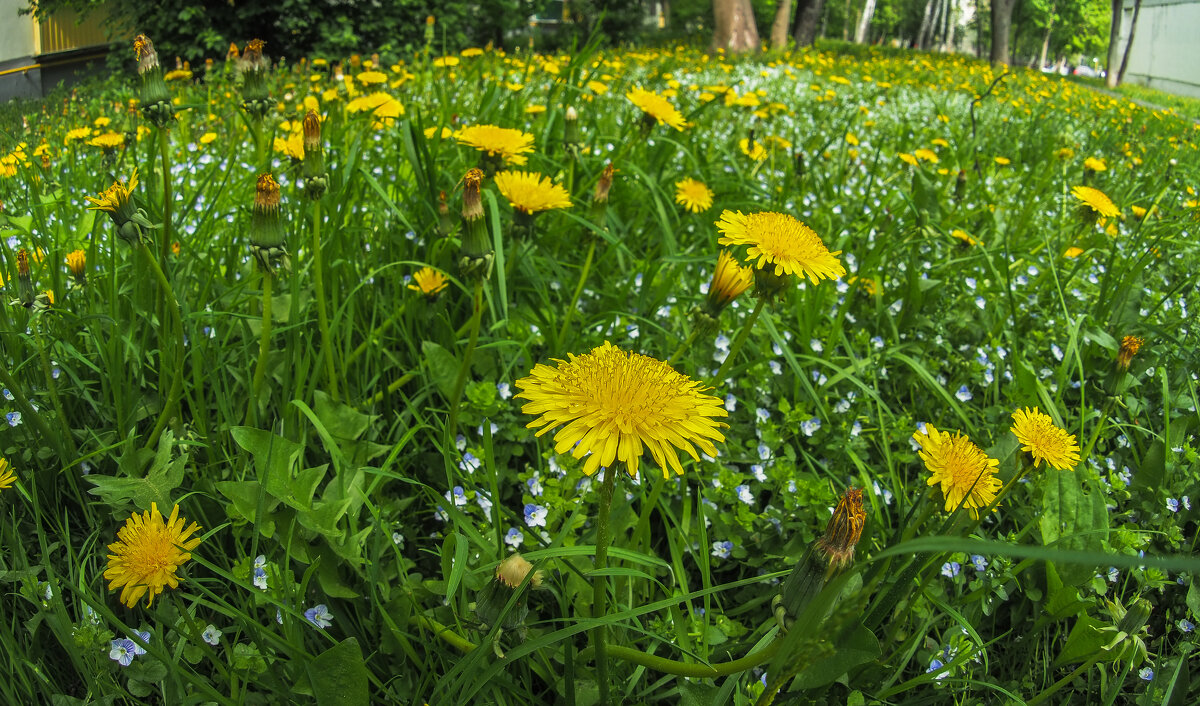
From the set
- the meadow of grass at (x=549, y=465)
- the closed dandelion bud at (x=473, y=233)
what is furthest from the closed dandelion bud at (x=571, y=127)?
the closed dandelion bud at (x=473, y=233)

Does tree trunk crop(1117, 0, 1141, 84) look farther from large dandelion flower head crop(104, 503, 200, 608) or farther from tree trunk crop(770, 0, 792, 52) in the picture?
large dandelion flower head crop(104, 503, 200, 608)

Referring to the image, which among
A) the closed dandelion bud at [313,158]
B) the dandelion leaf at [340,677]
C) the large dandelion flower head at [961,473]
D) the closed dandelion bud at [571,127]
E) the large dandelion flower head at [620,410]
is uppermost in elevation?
the closed dandelion bud at [571,127]

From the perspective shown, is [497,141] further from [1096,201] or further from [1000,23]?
[1000,23]

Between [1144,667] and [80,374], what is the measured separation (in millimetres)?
2038

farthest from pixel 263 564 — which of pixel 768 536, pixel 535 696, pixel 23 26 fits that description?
pixel 23 26

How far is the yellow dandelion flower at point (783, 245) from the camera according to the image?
1.04 meters

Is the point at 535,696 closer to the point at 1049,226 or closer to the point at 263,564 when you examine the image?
the point at 263,564

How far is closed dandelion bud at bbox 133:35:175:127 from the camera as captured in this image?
1254mm

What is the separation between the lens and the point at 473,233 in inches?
47.3

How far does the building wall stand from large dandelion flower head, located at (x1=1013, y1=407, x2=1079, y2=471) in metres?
18.0

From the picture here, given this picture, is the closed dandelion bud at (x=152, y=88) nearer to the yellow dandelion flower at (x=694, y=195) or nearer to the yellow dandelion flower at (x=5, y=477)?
the yellow dandelion flower at (x=5, y=477)

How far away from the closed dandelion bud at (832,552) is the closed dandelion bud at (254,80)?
1412 mm

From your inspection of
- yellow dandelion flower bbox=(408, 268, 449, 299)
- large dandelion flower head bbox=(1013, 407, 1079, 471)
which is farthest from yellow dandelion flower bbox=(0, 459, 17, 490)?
large dandelion flower head bbox=(1013, 407, 1079, 471)

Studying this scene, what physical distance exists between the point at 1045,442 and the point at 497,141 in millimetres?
1127
